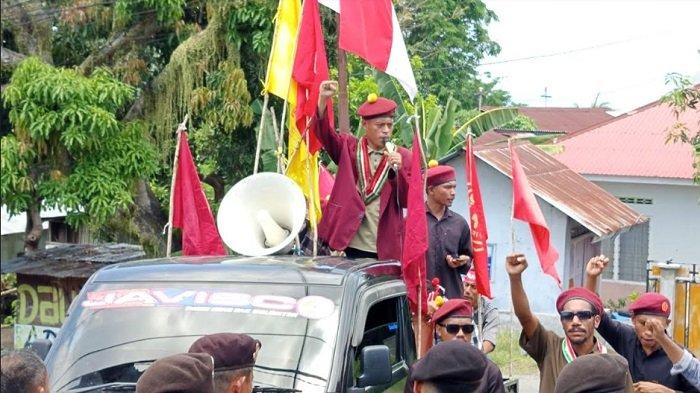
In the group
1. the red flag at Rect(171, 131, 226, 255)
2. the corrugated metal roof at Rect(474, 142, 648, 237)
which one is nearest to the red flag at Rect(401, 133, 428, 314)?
the red flag at Rect(171, 131, 226, 255)

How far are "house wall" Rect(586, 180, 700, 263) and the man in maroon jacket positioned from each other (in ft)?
24.3

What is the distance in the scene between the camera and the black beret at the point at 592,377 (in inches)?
117

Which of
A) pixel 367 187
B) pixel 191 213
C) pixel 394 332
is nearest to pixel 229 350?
pixel 394 332

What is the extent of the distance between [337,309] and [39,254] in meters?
7.57

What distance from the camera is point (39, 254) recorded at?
440 inches

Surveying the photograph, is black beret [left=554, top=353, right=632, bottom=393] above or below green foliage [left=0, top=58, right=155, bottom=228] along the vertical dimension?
below

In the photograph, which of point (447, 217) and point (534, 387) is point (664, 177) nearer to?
point (534, 387)

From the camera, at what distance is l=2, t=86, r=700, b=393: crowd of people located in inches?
120

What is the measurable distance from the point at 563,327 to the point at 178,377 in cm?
239

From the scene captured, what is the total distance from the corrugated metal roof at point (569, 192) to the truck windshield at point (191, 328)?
10523 millimetres

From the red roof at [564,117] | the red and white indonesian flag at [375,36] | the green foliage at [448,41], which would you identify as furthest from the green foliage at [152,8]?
the red roof at [564,117]

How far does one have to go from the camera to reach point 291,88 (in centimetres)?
651

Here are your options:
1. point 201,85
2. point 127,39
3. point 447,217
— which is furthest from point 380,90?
point 447,217

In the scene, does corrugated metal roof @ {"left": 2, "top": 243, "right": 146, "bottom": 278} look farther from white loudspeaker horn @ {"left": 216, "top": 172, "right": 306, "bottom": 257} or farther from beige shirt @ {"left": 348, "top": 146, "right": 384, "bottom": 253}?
white loudspeaker horn @ {"left": 216, "top": 172, "right": 306, "bottom": 257}
